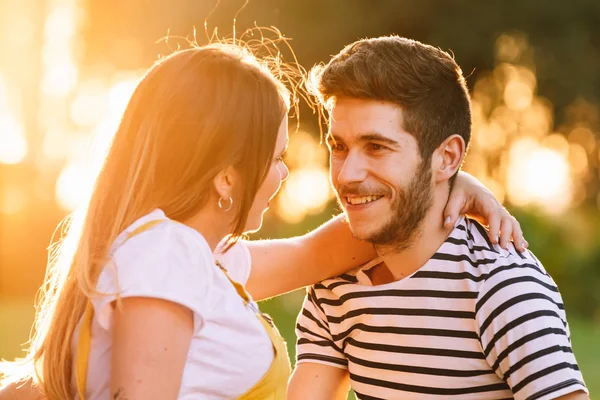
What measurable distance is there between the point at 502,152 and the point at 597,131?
96.8 inches

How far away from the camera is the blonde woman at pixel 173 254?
7.66ft

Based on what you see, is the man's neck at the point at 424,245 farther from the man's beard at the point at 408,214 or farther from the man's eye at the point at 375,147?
the man's eye at the point at 375,147

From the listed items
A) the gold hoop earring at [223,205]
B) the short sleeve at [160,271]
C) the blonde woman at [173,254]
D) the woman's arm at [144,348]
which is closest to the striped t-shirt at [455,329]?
the blonde woman at [173,254]

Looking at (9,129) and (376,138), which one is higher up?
(9,129)

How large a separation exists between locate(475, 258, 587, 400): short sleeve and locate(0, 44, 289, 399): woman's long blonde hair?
2.91 ft

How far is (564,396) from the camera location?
2.85 m

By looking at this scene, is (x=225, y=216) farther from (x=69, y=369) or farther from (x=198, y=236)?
(x=69, y=369)

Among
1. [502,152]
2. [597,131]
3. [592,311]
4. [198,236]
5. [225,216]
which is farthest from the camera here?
[502,152]

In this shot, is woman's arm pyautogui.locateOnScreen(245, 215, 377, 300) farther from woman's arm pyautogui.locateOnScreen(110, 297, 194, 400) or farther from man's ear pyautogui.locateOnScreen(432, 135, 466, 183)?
woman's arm pyautogui.locateOnScreen(110, 297, 194, 400)

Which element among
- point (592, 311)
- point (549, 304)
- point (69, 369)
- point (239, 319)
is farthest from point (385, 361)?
point (592, 311)

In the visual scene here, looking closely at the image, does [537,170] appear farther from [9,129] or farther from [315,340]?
[315,340]

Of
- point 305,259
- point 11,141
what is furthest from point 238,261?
point 11,141

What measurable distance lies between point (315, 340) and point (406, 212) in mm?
662

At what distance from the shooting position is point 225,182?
2.65 m
